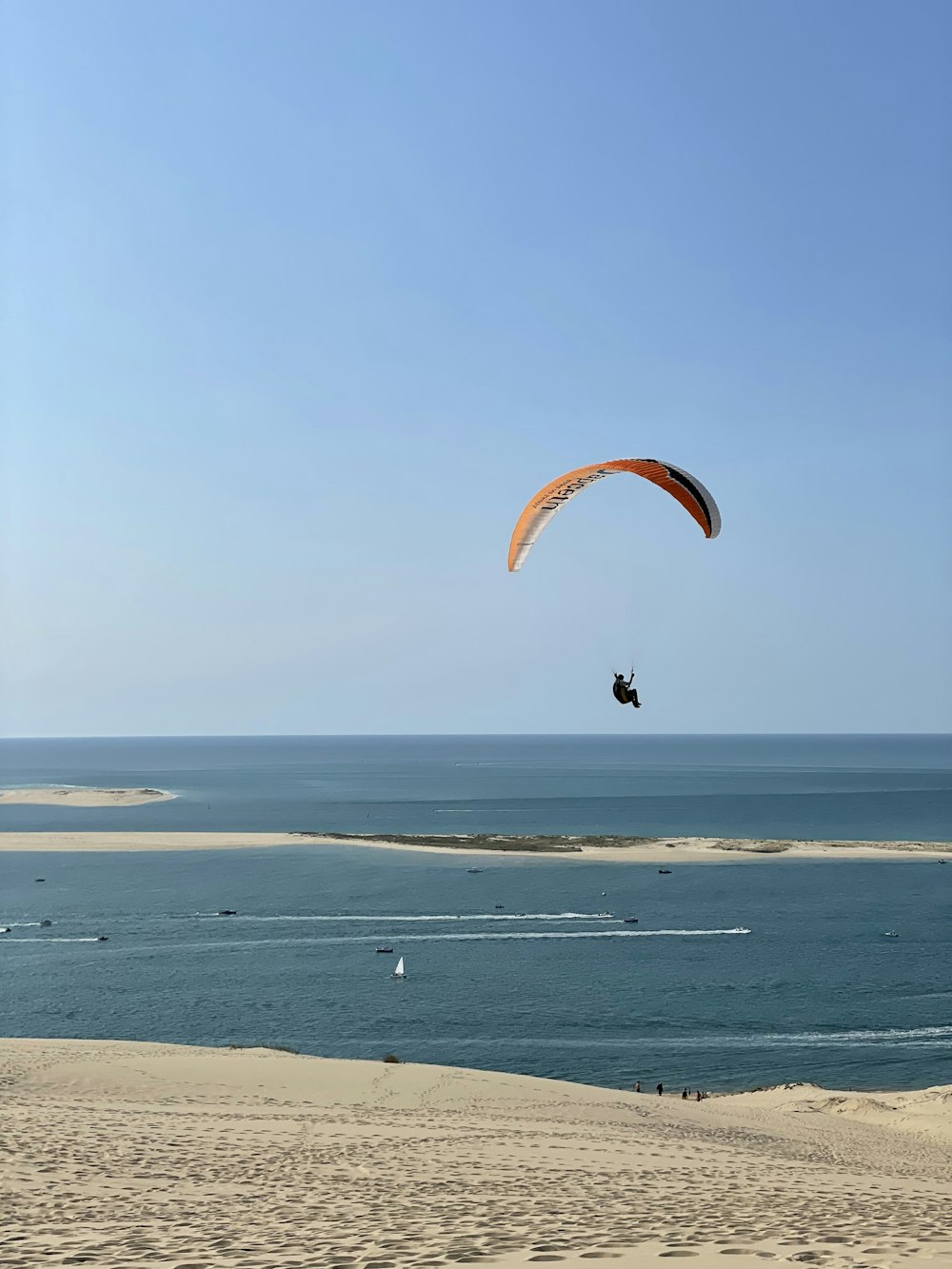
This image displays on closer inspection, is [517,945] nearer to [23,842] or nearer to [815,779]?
[23,842]

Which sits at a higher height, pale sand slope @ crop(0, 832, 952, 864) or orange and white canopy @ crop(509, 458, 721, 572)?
orange and white canopy @ crop(509, 458, 721, 572)

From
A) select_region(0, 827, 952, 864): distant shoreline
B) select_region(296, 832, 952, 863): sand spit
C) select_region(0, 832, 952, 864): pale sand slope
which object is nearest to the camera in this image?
select_region(0, 832, 952, 864): pale sand slope

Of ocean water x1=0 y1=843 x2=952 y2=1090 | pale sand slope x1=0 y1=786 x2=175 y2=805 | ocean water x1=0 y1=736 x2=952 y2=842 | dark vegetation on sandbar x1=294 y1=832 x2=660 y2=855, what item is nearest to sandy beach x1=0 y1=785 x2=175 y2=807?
pale sand slope x1=0 y1=786 x2=175 y2=805

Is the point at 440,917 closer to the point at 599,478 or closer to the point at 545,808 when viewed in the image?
the point at 599,478

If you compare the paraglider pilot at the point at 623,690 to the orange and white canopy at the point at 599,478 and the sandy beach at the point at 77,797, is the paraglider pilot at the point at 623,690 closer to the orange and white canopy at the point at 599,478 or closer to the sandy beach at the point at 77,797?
the orange and white canopy at the point at 599,478

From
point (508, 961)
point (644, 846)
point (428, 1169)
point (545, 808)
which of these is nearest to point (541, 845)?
point (644, 846)

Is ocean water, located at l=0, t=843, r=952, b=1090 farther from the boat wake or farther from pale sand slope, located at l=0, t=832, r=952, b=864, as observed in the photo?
pale sand slope, located at l=0, t=832, r=952, b=864

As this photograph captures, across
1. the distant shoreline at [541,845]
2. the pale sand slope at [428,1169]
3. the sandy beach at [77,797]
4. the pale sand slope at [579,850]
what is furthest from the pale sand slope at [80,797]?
the pale sand slope at [428,1169]
